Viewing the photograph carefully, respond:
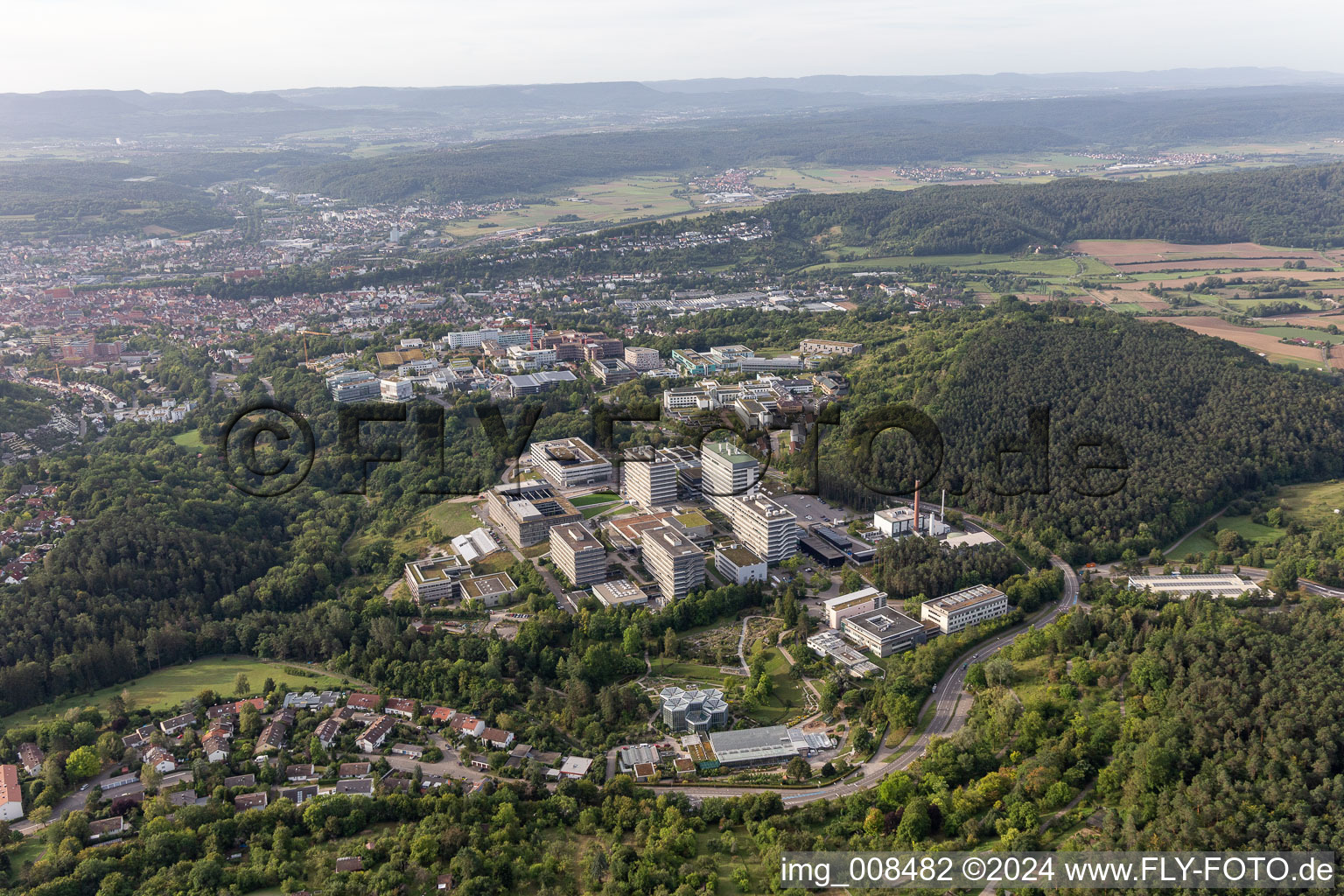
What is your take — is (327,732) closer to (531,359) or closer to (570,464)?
(570,464)

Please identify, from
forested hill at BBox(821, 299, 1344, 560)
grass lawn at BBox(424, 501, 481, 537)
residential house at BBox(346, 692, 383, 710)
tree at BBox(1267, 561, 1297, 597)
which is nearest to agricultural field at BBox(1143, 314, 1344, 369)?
forested hill at BBox(821, 299, 1344, 560)

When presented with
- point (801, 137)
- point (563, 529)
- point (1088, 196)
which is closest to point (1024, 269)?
point (1088, 196)

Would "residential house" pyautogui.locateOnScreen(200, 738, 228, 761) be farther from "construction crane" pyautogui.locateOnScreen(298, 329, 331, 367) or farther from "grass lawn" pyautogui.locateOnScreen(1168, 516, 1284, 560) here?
"construction crane" pyautogui.locateOnScreen(298, 329, 331, 367)

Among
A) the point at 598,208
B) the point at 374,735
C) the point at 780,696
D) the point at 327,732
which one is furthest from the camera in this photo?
the point at 598,208

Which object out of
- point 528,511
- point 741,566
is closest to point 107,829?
point 528,511

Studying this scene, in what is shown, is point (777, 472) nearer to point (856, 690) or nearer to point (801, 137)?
point (856, 690)

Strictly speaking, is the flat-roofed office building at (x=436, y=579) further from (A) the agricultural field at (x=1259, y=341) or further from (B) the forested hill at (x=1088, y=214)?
(B) the forested hill at (x=1088, y=214)

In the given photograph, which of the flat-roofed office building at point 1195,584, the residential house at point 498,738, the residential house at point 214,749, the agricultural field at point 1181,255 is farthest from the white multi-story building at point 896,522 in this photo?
the agricultural field at point 1181,255
